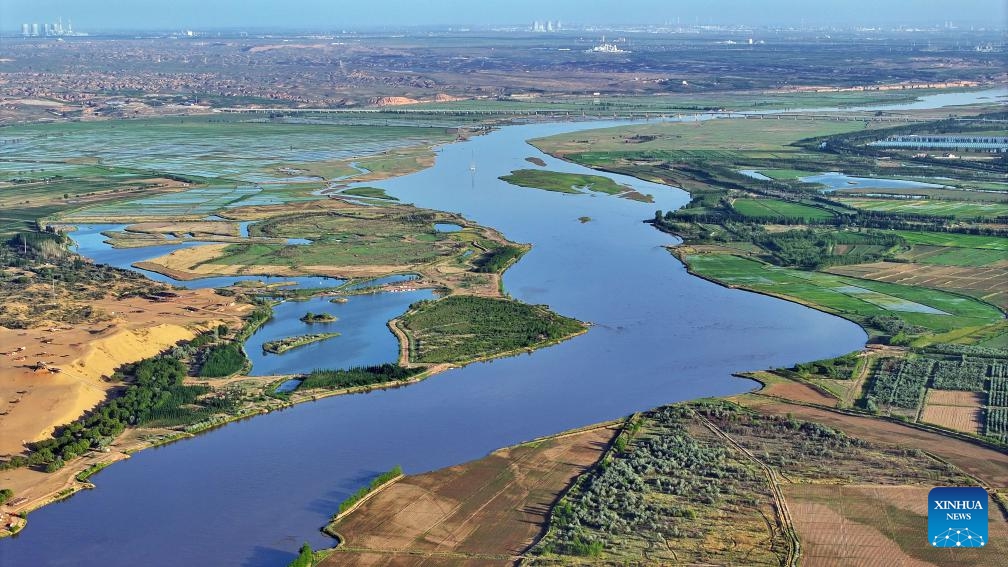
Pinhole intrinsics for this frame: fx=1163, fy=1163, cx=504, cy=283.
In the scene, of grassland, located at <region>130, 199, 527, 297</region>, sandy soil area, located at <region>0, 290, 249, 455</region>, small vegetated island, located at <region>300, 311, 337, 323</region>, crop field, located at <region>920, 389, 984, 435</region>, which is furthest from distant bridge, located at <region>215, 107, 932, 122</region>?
crop field, located at <region>920, 389, 984, 435</region>

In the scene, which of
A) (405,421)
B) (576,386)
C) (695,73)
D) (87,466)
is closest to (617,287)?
(576,386)

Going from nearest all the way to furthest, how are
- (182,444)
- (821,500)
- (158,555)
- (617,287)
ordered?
(158,555) < (821,500) < (182,444) < (617,287)

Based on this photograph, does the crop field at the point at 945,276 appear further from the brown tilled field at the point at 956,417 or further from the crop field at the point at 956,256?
the brown tilled field at the point at 956,417

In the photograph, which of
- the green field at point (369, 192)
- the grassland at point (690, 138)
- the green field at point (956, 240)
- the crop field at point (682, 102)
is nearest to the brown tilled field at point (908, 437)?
the green field at point (956, 240)

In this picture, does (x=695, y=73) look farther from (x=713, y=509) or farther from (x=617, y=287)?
(x=713, y=509)

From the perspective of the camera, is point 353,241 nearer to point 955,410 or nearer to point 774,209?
point 774,209
